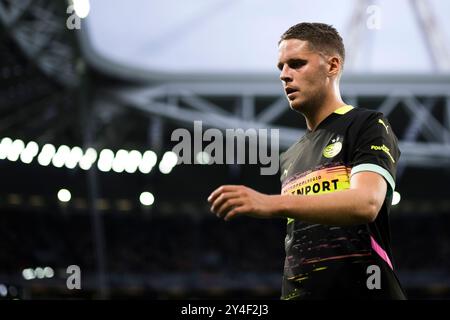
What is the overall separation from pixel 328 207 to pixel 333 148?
0.46 meters

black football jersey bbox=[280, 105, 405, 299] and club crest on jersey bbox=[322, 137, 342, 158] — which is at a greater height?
club crest on jersey bbox=[322, 137, 342, 158]

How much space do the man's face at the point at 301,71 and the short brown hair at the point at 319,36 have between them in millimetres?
24

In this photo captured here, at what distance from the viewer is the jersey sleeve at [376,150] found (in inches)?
84.7

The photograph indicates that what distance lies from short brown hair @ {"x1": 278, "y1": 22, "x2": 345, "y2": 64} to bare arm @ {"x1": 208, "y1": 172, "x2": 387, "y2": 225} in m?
0.69

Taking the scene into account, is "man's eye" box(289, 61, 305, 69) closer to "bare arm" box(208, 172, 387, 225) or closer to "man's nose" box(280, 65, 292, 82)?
"man's nose" box(280, 65, 292, 82)

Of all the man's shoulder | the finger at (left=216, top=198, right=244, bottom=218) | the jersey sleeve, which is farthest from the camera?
the man's shoulder

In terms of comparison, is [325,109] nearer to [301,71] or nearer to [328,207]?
[301,71]

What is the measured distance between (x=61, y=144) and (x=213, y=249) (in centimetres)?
996

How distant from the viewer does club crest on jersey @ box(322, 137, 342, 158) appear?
236 cm

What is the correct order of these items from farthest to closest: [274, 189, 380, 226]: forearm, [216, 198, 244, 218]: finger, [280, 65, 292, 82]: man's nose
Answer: [280, 65, 292, 82]: man's nose, [274, 189, 380, 226]: forearm, [216, 198, 244, 218]: finger

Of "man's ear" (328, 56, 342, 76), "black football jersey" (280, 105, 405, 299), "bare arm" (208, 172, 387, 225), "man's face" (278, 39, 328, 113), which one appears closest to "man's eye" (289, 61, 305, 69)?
"man's face" (278, 39, 328, 113)

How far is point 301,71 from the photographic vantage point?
2.45 meters

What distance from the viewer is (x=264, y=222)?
112ft

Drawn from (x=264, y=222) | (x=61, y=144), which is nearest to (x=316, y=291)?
(x=61, y=144)
